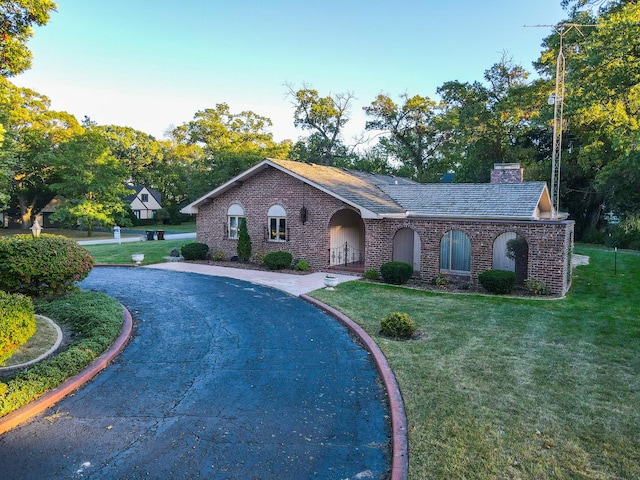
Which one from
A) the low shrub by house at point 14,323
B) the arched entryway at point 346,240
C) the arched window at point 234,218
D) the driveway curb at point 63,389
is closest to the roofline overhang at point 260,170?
the arched window at point 234,218

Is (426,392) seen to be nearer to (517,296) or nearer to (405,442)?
(405,442)

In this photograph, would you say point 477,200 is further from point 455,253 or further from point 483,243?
point 483,243

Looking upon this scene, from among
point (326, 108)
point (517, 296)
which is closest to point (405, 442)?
point (517, 296)

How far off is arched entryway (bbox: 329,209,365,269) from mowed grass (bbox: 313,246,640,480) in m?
6.59

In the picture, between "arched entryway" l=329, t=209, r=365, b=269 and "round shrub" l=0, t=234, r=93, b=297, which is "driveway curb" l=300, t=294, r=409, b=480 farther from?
"arched entryway" l=329, t=209, r=365, b=269

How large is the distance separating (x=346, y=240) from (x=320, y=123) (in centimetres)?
2719

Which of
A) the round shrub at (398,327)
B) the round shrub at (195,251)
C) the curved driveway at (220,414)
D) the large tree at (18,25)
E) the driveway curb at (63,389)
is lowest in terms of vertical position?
the curved driveway at (220,414)

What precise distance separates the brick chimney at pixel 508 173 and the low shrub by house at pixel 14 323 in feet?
62.7

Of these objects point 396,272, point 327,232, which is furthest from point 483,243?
point 327,232

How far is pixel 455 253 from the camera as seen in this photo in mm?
16141

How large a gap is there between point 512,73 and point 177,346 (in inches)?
1428

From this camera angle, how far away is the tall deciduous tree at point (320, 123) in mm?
43438

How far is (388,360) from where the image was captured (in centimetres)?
768

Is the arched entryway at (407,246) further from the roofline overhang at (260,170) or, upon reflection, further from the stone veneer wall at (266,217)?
the stone veneer wall at (266,217)
